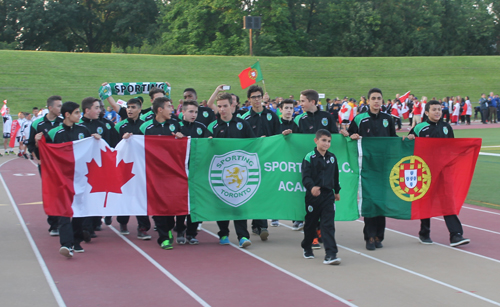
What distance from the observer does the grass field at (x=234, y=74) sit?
140 feet

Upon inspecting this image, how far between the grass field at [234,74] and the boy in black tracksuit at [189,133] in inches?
1301

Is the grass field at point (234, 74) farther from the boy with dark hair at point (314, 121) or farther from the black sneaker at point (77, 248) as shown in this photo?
the boy with dark hair at point (314, 121)

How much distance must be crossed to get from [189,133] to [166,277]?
270cm

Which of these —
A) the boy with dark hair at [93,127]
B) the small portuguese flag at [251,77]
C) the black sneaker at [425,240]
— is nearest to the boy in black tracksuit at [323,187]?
the black sneaker at [425,240]

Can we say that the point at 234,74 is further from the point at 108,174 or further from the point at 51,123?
the point at 108,174

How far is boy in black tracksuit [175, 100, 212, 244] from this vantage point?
8344 millimetres

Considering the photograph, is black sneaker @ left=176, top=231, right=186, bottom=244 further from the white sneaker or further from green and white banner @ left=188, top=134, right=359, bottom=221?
the white sneaker

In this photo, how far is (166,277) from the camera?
650cm

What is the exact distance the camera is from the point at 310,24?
258ft

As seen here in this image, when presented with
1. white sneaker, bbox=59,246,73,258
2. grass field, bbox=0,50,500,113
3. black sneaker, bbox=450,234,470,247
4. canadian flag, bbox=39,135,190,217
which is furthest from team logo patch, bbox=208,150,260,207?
grass field, bbox=0,50,500,113

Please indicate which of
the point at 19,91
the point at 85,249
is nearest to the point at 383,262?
the point at 85,249

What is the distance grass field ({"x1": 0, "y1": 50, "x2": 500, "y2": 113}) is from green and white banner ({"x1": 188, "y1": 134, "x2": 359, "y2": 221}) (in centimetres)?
3355

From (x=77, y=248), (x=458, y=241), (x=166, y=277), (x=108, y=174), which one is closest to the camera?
(x=166, y=277)

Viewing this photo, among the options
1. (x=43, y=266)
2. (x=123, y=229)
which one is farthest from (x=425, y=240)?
(x=43, y=266)
